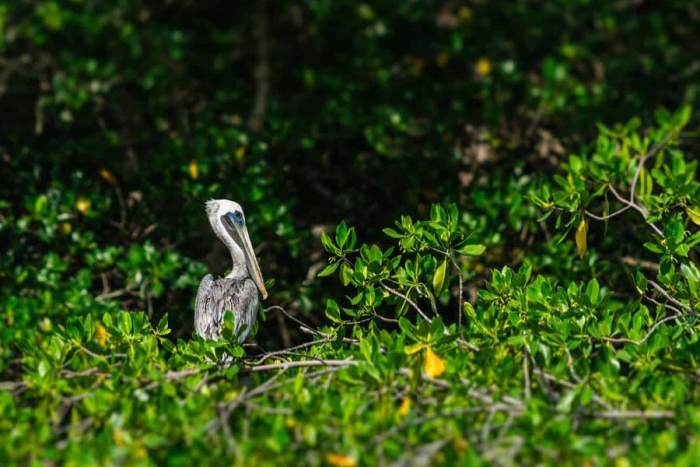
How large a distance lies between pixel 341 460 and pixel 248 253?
135 inches

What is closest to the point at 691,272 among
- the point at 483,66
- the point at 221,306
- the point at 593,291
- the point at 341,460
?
the point at 593,291

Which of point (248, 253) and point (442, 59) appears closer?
point (248, 253)

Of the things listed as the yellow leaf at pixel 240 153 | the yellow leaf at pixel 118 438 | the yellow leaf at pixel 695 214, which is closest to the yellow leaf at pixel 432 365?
the yellow leaf at pixel 118 438

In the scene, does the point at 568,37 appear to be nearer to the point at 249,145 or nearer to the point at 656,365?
the point at 249,145

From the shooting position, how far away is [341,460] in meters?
3.79

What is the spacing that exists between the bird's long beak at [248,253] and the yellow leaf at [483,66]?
5.60 m

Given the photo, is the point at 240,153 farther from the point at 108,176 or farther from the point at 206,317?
the point at 206,317

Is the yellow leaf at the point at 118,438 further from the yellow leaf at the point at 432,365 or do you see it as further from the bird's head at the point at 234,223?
the bird's head at the point at 234,223

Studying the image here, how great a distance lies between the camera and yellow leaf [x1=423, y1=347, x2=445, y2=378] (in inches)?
177

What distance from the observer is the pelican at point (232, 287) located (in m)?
6.60

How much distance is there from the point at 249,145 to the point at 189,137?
1.29 metres

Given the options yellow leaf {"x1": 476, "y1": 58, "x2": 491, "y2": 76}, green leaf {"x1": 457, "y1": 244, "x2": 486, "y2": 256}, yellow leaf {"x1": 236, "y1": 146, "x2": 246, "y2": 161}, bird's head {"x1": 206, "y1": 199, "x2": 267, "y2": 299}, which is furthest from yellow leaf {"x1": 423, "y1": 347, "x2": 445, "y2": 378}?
yellow leaf {"x1": 476, "y1": 58, "x2": 491, "y2": 76}

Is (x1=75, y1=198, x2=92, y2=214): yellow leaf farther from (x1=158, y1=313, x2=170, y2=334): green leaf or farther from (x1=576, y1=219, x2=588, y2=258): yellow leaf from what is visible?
(x1=576, y1=219, x2=588, y2=258): yellow leaf

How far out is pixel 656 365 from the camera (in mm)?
4516
